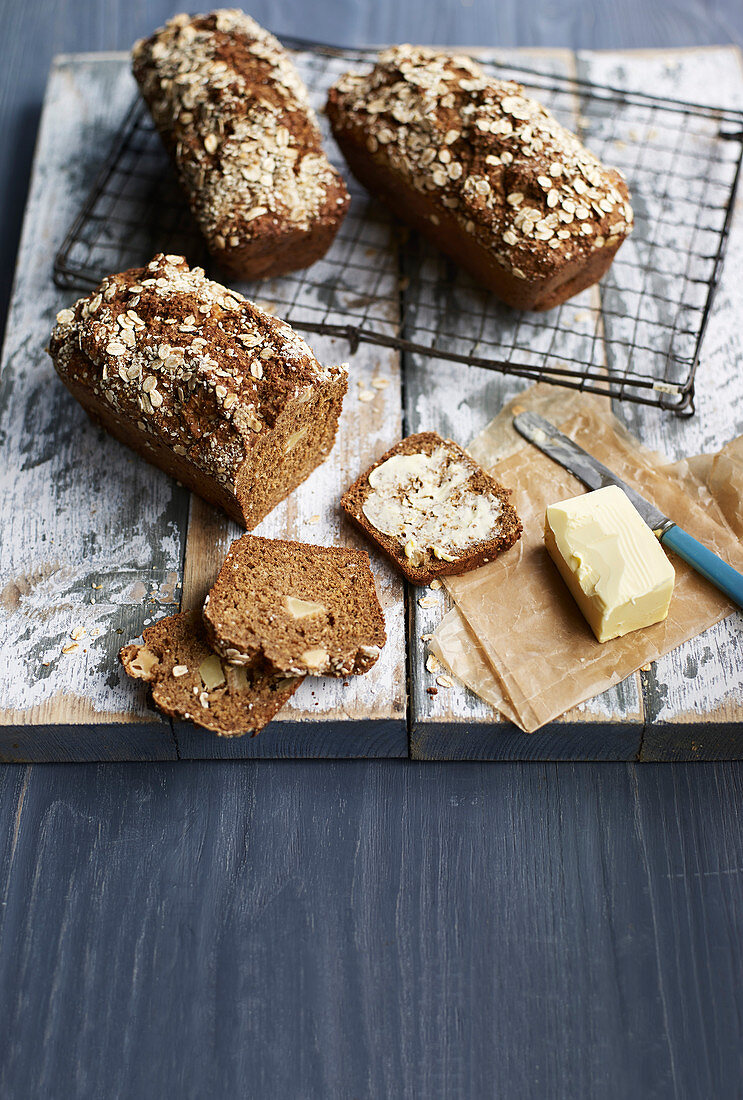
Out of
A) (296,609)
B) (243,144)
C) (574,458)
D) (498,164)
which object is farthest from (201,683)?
(498,164)

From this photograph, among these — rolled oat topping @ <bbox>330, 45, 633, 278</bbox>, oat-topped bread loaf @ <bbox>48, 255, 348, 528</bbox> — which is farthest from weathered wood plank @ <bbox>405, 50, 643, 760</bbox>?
oat-topped bread loaf @ <bbox>48, 255, 348, 528</bbox>

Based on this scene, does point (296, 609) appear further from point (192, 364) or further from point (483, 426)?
point (483, 426)

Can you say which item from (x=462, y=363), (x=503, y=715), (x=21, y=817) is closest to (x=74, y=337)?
(x=462, y=363)

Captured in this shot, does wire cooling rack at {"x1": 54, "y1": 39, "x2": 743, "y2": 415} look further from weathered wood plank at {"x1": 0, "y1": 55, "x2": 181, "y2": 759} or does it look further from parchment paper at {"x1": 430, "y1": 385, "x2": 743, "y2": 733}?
weathered wood plank at {"x1": 0, "y1": 55, "x2": 181, "y2": 759}

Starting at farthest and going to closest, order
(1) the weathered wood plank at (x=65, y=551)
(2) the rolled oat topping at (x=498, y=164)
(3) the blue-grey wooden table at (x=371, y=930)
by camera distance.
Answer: (2) the rolled oat topping at (x=498, y=164)
(1) the weathered wood plank at (x=65, y=551)
(3) the blue-grey wooden table at (x=371, y=930)

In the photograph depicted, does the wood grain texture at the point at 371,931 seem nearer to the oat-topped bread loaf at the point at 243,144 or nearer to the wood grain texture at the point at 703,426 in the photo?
the wood grain texture at the point at 703,426

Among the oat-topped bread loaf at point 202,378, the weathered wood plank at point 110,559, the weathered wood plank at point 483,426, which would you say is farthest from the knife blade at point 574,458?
the oat-topped bread loaf at point 202,378

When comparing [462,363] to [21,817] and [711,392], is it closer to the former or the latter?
[711,392]
